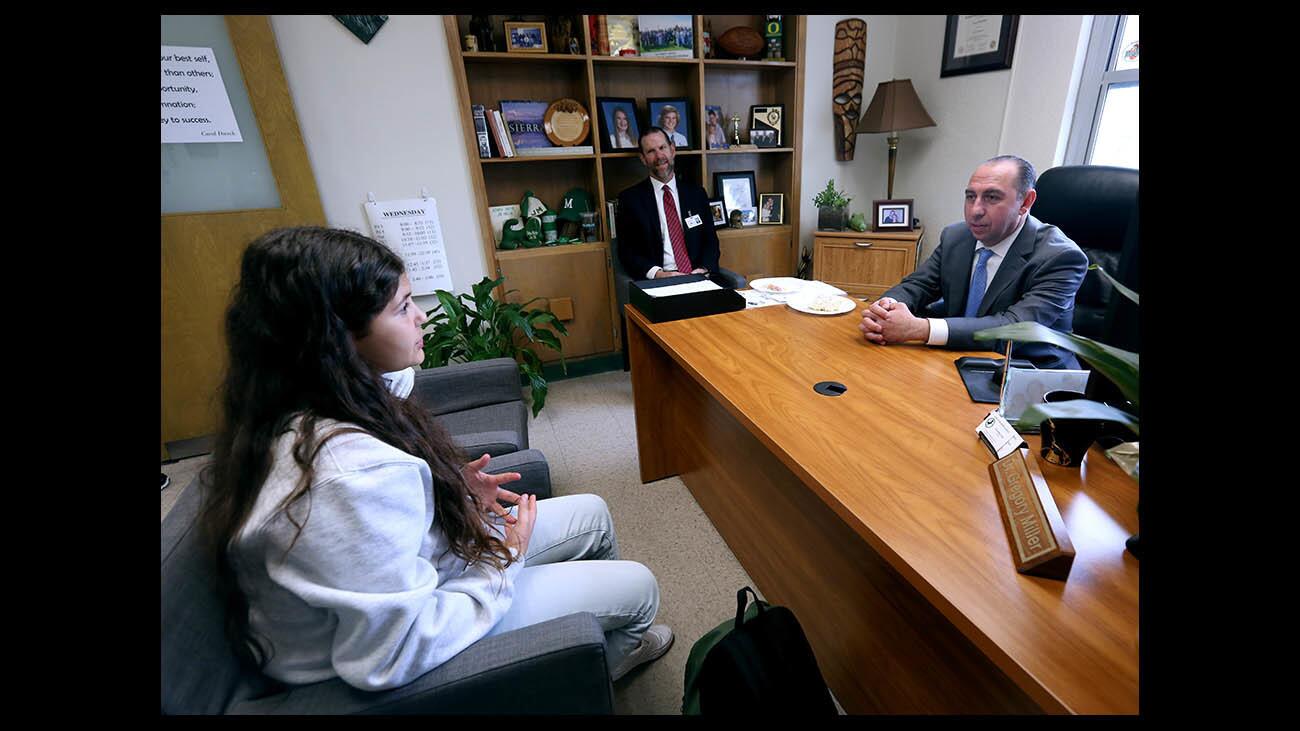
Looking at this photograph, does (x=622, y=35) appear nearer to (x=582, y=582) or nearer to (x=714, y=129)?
(x=714, y=129)

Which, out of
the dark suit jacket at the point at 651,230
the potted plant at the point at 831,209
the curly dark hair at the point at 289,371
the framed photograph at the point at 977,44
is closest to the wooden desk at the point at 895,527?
the curly dark hair at the point at 289,371

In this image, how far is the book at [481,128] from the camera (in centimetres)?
260

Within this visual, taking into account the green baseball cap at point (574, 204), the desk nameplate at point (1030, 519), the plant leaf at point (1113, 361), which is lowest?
the desk nameplate at point (1030, 519)

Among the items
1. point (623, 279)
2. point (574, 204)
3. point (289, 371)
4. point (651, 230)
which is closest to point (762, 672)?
point (289, 371)

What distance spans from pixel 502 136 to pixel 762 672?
8.91ft

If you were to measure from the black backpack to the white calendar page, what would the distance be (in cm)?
243

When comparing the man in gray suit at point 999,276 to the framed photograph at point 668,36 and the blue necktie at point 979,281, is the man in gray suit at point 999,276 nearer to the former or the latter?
the blue necktie at point 979,281

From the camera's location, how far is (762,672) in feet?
2.79

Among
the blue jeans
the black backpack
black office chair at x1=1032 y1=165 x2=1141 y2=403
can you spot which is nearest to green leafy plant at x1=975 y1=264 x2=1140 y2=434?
the black backpack

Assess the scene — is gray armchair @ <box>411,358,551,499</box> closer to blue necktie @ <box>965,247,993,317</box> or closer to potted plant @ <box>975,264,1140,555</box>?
potted plant @ <box>975,264,1140,555</box>

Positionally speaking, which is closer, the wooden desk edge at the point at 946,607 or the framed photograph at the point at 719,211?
the wooden desk edge at the point at 946,607

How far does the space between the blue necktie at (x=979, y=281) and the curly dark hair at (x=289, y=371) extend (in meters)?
1.76
